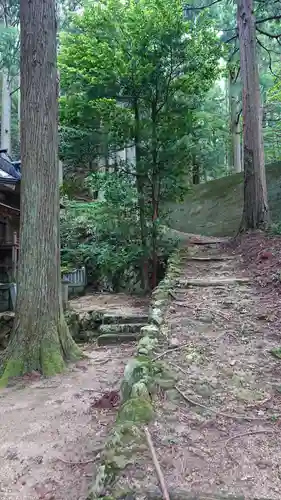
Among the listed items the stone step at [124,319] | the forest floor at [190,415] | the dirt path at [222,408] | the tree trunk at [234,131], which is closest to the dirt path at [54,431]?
the forest floor at [190,415]

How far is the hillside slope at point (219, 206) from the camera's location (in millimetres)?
11086

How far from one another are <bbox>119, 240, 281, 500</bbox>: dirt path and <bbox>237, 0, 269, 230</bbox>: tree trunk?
441 cm

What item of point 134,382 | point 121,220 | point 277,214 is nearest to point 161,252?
point 121,220

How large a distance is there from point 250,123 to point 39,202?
5.83 meters

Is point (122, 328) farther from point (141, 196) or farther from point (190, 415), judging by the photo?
point (190, 415)

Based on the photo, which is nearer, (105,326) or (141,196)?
(105,326)

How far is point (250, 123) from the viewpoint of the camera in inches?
335

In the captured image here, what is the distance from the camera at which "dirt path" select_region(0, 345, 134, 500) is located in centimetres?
234

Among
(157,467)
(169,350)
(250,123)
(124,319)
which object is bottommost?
(124,319)

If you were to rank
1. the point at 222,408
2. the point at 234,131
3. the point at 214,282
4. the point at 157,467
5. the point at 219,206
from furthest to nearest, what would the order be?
the point at 234,131, the point at 219,206, the point at 214,282, the point at 222,408, the point at 157,467

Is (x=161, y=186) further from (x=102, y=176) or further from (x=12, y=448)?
(x=12, y=448)

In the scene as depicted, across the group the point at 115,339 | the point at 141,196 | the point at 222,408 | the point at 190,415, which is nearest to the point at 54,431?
the point at 190,415

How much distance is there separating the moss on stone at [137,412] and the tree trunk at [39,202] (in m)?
2.54

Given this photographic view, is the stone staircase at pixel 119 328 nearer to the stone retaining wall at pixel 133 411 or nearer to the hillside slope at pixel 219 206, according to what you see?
the stone retaining wall at pixel 133 411
